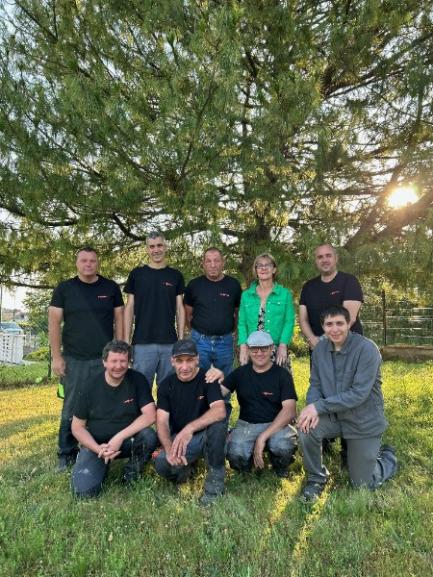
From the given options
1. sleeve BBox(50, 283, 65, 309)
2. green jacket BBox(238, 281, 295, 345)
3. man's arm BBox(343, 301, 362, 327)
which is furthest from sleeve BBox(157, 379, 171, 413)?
man's arm BBox(343, 301, 362, 327)

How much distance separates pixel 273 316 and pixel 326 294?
0.44 meters

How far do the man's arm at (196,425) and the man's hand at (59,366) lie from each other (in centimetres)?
119

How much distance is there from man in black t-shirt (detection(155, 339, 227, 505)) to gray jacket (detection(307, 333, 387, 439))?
2.18ft

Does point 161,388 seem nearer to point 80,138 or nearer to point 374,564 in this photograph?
point 374,564

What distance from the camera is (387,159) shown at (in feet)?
17.6

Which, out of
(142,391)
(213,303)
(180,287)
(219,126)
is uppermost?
(219,126)

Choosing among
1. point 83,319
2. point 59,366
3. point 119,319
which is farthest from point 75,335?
point 119,319

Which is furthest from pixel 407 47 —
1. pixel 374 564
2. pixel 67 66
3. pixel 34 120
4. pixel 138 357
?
pixel 374 564

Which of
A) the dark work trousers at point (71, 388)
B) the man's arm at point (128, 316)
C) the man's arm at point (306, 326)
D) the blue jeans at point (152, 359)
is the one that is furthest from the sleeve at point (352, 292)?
the dark work trousers at point (71, 388)

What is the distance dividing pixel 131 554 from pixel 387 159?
4508mm

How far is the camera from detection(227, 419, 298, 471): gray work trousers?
3459 mm

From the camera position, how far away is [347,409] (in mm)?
3242

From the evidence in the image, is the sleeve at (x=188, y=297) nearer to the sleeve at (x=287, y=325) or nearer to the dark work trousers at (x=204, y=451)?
the sleeve at (x=287, y=325)

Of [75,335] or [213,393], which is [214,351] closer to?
[213,393]
